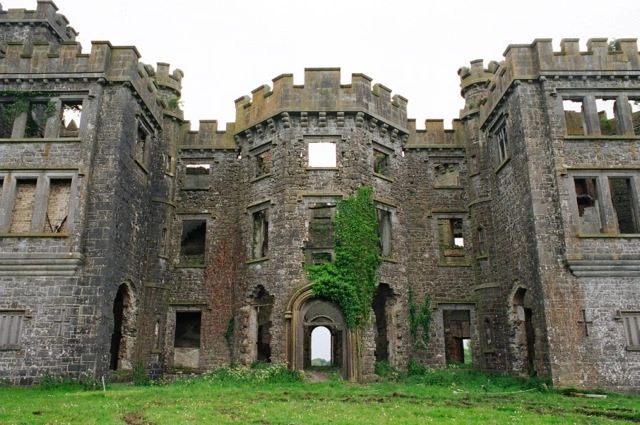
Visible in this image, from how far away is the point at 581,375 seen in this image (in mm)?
15805

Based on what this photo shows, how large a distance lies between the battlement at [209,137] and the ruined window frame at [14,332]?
32.1ft

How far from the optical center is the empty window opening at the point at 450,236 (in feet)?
74.7

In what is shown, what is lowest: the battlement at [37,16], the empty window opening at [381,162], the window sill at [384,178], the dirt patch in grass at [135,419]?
the dirt patch in grass at [135,419]

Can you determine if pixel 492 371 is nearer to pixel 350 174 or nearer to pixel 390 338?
pixel 390 338

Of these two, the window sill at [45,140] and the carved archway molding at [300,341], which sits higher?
the window sill at [45,140]

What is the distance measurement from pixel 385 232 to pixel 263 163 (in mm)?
5840

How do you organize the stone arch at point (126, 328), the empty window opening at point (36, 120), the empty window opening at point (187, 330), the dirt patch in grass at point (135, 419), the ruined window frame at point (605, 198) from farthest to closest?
the empty window opening at point (187, 330) → the empty window opening at point (36, 120) → the stone arch at point (126, 328) → the ruined window frame at point (605, 198) → the dirt patch in grass at point (135, 419)

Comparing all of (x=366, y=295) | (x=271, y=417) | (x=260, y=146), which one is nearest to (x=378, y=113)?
(x=260, y=146)

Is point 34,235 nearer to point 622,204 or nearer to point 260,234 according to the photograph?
point 260,234

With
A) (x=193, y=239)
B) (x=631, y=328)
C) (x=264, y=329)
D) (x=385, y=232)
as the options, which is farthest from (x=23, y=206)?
(x=631, y=328)

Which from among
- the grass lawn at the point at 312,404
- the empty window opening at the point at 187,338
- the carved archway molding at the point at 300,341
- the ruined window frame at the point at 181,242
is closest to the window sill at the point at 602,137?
the grass lawn at the point at 312,404

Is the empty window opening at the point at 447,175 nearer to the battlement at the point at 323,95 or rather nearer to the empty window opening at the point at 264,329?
the battlement at the point at 323,95

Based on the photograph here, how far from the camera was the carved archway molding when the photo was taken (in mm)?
18031

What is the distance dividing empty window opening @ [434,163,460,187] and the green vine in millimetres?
5620
